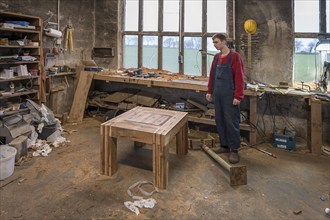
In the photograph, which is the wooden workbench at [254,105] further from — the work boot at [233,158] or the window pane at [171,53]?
the window pane at [171,53]

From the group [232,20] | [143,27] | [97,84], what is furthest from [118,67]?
[232,20]

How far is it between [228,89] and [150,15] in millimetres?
2895

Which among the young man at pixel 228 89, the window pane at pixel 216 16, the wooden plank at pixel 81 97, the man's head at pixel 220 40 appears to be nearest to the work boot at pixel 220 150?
the young man at pixel 228 89

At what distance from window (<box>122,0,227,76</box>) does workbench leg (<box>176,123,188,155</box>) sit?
180 cm

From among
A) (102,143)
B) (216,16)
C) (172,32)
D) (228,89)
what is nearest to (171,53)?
(172,32)

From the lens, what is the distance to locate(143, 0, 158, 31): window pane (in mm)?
5238

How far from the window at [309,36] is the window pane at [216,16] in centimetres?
118

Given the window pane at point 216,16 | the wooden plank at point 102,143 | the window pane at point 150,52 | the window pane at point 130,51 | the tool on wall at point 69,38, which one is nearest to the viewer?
the wooden plank at point 102,143

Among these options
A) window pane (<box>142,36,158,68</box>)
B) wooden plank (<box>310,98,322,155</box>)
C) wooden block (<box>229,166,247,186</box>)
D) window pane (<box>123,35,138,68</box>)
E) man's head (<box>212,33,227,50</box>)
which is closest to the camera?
wooden block (<box>229,166,247,186</box>)

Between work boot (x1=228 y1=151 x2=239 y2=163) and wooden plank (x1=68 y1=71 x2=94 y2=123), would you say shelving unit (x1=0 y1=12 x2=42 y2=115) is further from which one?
work boot (x1=228 y1=151 x2=239 y2=163)

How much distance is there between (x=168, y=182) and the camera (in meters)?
2.82

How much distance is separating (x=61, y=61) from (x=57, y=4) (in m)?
1.04

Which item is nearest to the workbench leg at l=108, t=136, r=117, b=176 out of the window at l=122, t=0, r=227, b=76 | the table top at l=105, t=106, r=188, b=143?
the table top at l=105, t=106, r=188, b=143

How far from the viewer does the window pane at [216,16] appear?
4.68 m
